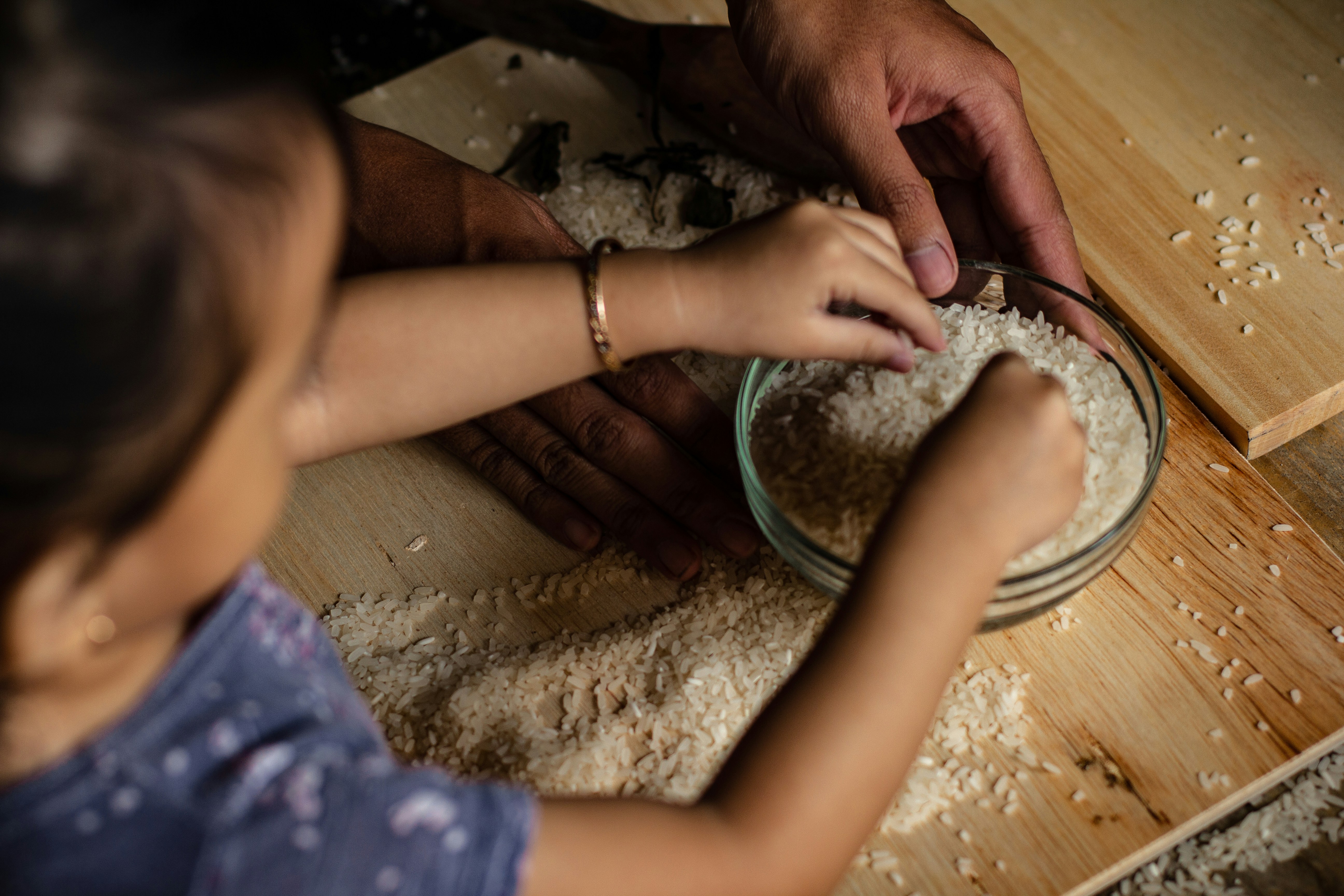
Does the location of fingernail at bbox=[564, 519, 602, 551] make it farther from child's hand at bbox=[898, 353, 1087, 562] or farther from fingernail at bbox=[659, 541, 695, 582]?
child's hand at bbox=[898, 353, 1087, 562]

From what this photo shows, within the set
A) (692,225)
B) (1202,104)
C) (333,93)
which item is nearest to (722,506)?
(692,225)

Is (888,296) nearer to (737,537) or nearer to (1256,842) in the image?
(737,537)

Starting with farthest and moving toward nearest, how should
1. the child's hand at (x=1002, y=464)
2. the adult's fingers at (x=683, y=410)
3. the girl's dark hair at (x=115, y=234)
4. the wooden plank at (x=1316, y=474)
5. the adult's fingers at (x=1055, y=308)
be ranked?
the wooden plank at (x=1316, y=474)
the adult's fingers at (x=683, y=410)
the adult's fingers at (x=1055, y=308)
the child's hand at (x=1002, y=464)
the girl's dark hair at (x=115, y=234)

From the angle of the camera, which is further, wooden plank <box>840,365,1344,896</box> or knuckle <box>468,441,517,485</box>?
knuckle <box>468,441,517,485</box>

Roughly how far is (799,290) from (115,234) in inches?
19.5

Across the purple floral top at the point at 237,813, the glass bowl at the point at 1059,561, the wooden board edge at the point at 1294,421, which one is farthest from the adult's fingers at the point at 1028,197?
the purple floral top at the point at 237,813

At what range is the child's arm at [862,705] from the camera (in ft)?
2.06

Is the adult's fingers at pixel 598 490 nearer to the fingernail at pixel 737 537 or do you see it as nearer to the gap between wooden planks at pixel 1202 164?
the fingernail at pixel 737 537

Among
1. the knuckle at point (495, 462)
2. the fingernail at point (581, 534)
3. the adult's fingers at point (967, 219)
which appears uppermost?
the adult's fingers at point (967, 219)

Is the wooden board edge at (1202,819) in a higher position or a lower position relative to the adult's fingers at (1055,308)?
lower

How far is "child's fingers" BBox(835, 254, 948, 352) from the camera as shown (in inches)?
30.3

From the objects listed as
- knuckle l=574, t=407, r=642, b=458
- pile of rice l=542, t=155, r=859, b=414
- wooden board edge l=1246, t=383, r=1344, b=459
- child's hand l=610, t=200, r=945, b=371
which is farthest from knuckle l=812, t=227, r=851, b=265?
wooden board edge l=1246, t=383, r=1344, b=459

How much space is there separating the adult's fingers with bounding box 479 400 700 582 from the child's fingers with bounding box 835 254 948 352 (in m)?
0.32

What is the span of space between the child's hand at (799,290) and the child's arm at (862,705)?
0.12 m
